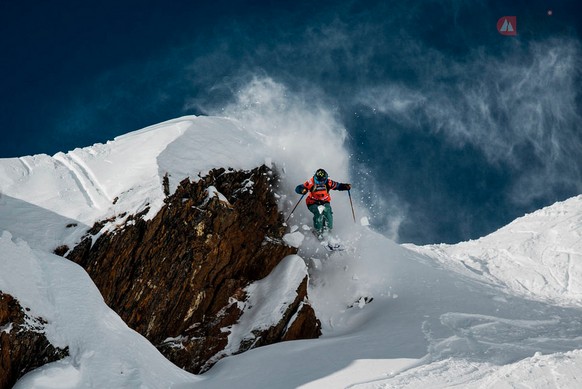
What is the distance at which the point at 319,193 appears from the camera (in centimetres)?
2256

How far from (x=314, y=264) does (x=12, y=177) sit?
1413cm

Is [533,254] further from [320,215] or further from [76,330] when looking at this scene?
[76,330]

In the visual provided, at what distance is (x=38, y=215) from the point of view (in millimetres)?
16828

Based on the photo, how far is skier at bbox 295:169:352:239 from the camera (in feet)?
72.7

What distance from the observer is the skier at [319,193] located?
2215 centimetres

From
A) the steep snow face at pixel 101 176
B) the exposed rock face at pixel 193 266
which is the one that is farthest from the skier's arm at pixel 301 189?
the steep snow face at pixel 101 176

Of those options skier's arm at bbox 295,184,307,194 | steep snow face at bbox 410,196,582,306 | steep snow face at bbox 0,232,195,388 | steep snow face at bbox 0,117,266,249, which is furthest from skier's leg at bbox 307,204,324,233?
steep snow face at bbox 410,196,582,306

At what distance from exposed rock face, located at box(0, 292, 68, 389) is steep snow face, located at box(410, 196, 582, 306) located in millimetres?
23190

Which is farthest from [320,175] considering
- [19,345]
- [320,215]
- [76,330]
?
[19,345]

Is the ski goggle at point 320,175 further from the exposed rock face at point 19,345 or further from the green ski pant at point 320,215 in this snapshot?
the exposed rock face at point 19,345

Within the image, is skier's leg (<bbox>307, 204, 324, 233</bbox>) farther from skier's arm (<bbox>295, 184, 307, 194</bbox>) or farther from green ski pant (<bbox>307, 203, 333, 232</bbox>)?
skier's arm (<bbox>295, 184, 307, 194</bbox>)

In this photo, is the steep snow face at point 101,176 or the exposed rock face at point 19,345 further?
the steep snow face at point 101,176

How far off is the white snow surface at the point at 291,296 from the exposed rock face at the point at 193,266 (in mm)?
659

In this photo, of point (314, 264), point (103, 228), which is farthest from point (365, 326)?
point (103, 228)
